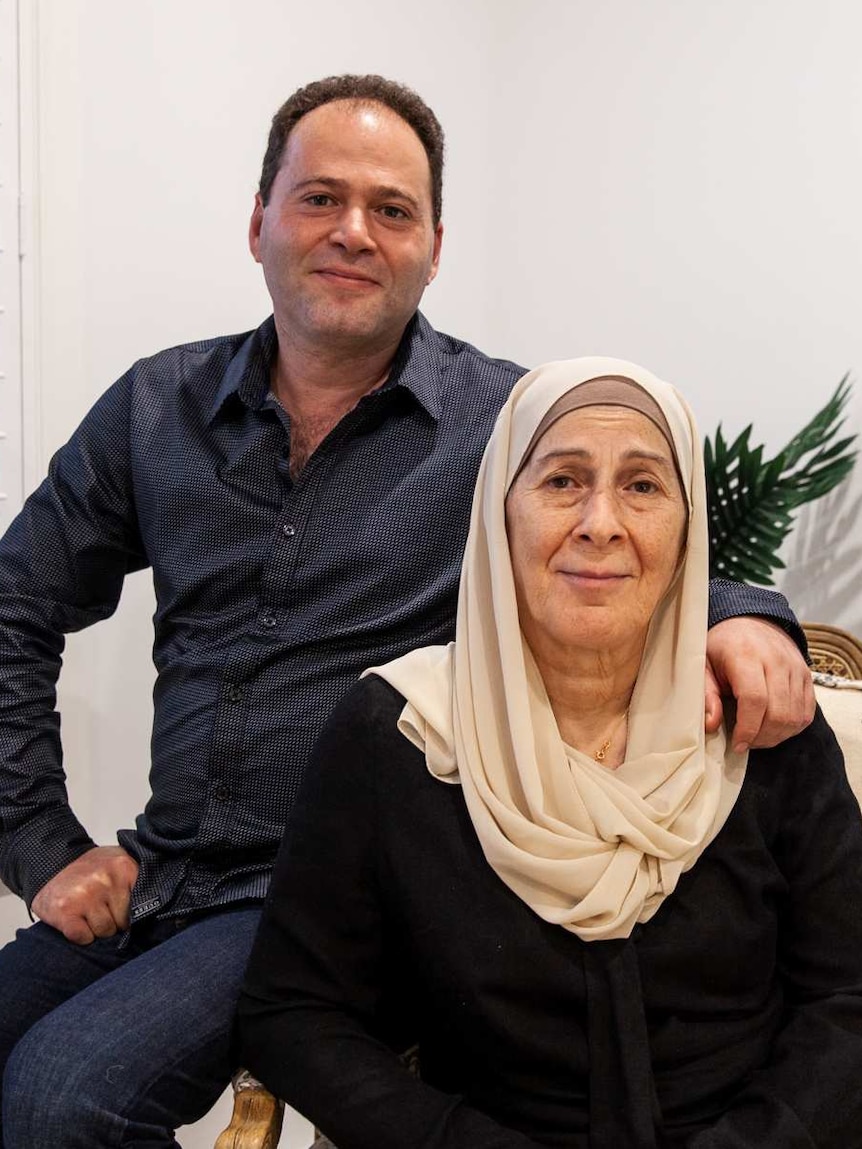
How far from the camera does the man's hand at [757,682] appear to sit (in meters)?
1.29

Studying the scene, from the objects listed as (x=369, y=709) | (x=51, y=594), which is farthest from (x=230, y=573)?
(x=369, y=709)

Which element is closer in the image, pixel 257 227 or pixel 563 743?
pixel 563 743

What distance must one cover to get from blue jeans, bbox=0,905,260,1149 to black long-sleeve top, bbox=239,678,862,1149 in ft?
0.44

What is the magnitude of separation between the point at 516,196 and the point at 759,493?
1.27 metres

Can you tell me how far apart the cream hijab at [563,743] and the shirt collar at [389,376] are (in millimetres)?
365

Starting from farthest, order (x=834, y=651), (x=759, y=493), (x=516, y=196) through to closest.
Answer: (x=516, y=196) < (x=759, y=493) < (x=834, y=651)

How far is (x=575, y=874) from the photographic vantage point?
48.9 inches

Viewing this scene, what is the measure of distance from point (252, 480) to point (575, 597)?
2.17ft

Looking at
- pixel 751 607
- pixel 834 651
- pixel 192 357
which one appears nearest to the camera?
pixel 751 607

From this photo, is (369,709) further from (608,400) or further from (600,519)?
(608,400)

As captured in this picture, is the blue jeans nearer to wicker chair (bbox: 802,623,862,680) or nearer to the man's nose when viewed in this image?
the man's nose

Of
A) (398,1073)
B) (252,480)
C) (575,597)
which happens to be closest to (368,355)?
(252,480)

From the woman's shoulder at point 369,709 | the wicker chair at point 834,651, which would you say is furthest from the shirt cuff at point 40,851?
the wicker chair at point 834,651

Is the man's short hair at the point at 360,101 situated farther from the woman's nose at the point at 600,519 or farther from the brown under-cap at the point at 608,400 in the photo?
the woman's nose at the point at 600,519
